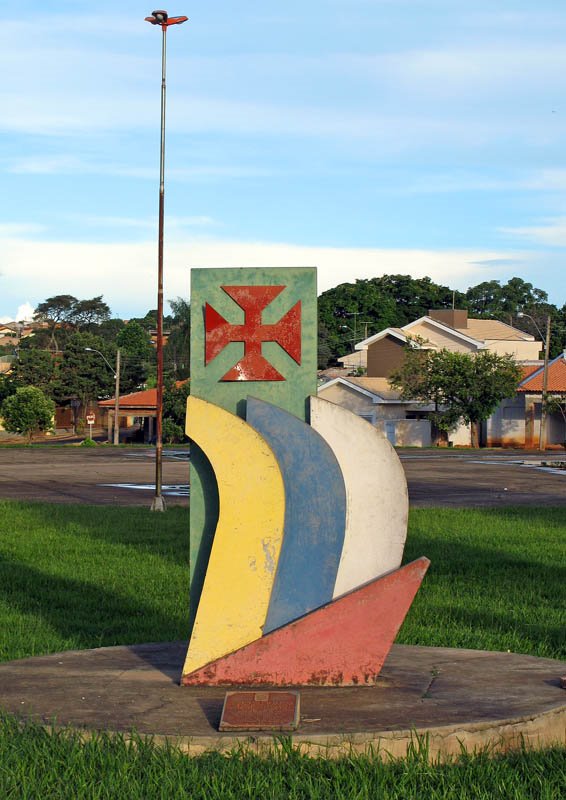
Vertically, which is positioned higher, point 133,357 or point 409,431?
point 133,357

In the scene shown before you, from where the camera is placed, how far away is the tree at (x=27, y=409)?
68.4 metres

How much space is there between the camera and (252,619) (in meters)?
6.99

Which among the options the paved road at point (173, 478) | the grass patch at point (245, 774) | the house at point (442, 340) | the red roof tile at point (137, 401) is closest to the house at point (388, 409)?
the house at point (442, 340)

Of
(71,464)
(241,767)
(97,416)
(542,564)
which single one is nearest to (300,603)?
(241,767)

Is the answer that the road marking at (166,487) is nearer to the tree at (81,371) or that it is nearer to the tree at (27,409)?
the tree at (27,409)

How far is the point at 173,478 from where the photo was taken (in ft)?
113

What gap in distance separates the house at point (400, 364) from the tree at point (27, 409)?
16705mm

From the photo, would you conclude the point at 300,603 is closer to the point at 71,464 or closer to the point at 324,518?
the point at 324,518

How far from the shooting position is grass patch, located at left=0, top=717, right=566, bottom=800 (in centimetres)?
514

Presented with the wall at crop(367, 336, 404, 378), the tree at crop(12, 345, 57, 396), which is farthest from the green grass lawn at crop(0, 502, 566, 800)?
Answer: the tree at crop(12, 345, 57, 396)

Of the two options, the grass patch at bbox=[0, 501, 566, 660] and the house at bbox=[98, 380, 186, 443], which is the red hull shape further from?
the house at bbox=[98, 380, 186, 443]

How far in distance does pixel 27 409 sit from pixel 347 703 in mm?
63879

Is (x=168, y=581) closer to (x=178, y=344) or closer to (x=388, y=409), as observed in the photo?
(x=388, y=409)

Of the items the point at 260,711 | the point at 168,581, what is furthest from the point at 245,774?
the point at 168,581
